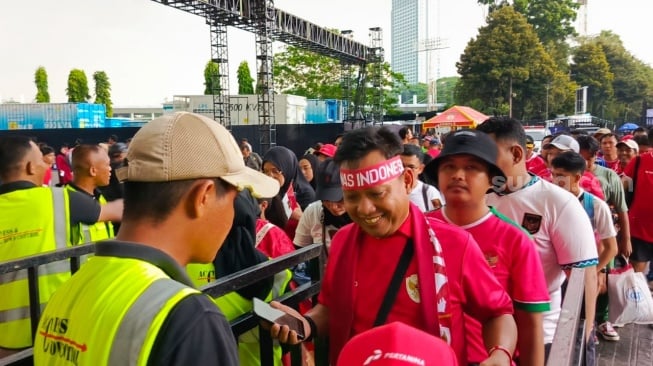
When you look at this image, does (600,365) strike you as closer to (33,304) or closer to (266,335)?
(266,335)

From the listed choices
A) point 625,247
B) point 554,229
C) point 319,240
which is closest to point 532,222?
point 554,229

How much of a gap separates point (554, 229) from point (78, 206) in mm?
2654

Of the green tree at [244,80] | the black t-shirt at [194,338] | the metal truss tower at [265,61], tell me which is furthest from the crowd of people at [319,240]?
the green tree at [244,80]

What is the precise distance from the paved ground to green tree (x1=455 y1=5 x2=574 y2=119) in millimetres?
37548

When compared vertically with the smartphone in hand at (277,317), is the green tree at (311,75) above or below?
above

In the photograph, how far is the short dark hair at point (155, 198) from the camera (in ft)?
3.93

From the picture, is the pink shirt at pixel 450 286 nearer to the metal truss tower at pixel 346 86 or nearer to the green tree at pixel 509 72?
the metal truss tower at pixel 346 86

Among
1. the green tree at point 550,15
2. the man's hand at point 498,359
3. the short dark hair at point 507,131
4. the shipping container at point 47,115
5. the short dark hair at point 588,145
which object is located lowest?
the man's hand at point 498,359

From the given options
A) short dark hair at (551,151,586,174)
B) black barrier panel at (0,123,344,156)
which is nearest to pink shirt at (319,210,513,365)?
short dark hair at (551,151,586,174)

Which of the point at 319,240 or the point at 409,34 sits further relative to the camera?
the point at 409,34

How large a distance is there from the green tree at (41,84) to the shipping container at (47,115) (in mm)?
27522

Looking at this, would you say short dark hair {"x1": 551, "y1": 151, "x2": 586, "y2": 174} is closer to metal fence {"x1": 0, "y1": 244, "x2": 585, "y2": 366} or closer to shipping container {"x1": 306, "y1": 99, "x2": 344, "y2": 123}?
metal fence {"x1": 0, "y1": 244, "x2": 585, "y2": 366}

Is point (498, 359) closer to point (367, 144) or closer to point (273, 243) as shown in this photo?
point (367, 144)

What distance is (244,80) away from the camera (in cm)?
5359
